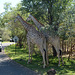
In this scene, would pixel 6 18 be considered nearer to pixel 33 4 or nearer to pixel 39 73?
pixel 33 4

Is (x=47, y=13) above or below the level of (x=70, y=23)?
above

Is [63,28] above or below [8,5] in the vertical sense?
below

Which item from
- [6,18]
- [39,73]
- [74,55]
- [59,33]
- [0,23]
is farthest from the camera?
[0,23]

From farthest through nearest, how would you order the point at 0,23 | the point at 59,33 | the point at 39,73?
the point at 0,23
the point at 59,33
the point at 39,73

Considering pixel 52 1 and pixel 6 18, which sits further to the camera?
pixel 6 18

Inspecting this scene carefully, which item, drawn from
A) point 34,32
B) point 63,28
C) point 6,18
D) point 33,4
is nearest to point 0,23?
point 6,18

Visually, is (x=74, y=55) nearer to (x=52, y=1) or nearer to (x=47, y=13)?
(x=47, y=13)

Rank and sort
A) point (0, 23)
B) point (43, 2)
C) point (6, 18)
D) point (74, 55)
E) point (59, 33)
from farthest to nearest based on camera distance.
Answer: point (0, 23), point (6, 18), point (74, 55), point (43, 2), point (59, 33)

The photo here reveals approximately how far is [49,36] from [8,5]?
12.9 meters

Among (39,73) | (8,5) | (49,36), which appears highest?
(8,5)

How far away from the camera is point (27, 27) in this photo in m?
8.62

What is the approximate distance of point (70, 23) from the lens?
6918 mm

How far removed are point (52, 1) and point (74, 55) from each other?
5332mm

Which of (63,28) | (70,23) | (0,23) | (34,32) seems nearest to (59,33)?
(63,28)
